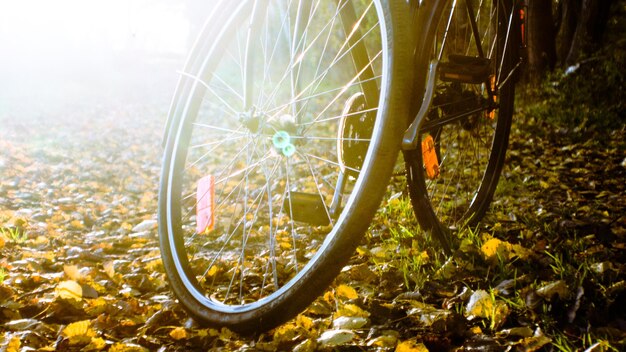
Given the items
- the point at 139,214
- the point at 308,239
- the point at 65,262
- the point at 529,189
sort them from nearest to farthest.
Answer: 1. the point at 65,262
2. the point at 308,239
3. the point at 529,189
4. the point at 139,214

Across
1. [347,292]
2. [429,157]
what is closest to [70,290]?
[347,292]

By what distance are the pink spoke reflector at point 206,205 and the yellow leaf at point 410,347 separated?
32.0 inches

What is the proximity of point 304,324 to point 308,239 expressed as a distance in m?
0.96

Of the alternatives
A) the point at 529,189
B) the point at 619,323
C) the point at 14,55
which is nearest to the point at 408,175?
the point at 619,323

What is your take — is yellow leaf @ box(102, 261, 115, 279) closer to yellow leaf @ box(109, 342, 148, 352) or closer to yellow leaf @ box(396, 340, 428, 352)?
yellow leaf @ box(109, 342, 148, 352)

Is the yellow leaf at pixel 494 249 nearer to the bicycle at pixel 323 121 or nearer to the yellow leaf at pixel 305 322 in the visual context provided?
the bicycle at pixel 323 121

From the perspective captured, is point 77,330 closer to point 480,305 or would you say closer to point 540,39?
point 480,305

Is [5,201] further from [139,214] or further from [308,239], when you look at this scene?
[308,239]

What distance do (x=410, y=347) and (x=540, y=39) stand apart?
5.10 meters

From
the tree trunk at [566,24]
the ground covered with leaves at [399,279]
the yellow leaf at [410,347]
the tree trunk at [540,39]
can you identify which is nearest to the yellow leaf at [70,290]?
the ground covered with leaves at [399,279]

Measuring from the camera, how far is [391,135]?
111cm

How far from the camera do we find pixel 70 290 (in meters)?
1.66

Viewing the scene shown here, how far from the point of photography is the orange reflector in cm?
163

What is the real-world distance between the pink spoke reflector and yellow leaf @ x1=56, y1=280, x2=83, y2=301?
1.56 ft
